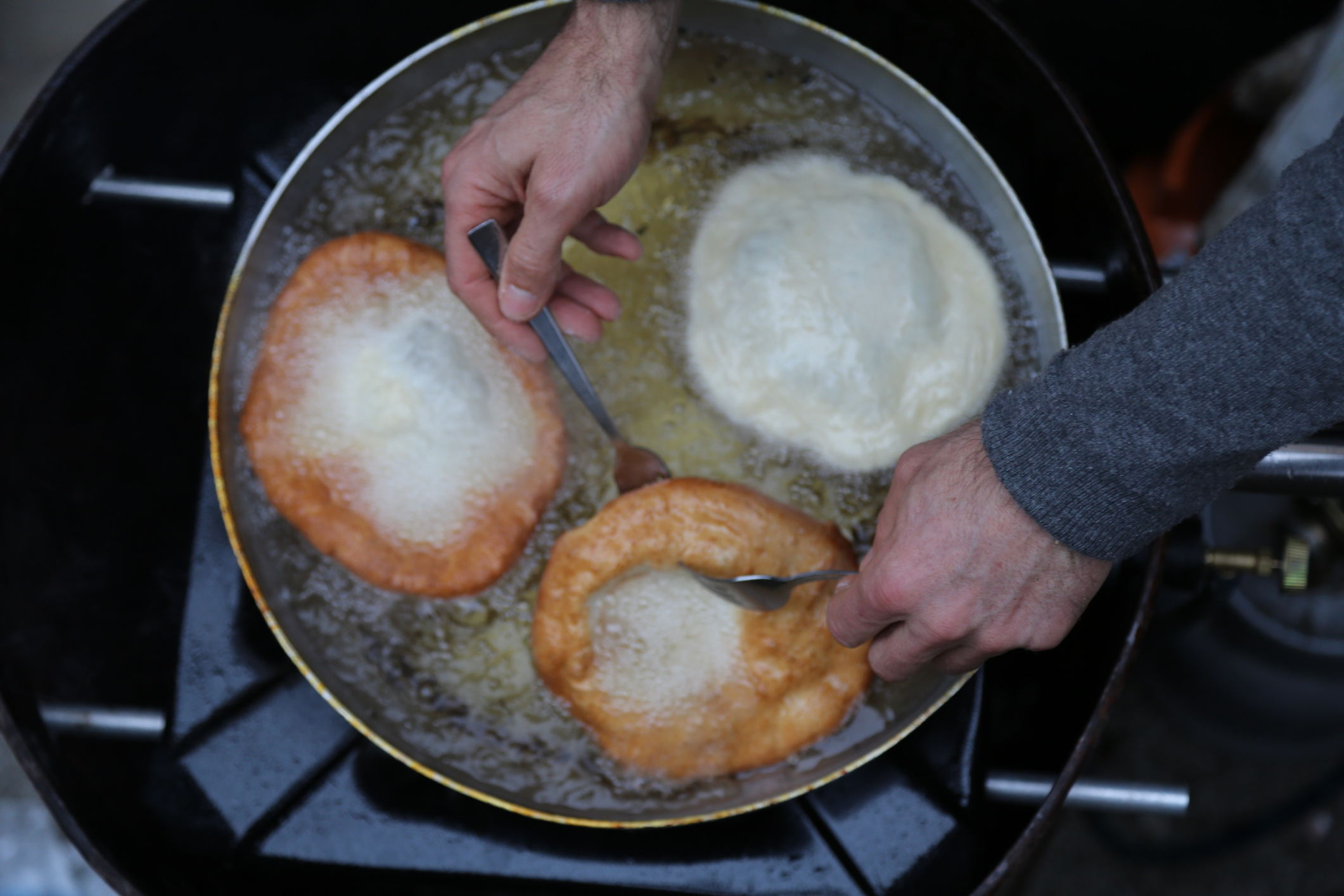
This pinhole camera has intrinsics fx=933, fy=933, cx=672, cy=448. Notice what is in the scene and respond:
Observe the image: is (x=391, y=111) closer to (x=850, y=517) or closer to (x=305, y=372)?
(x=305, y=372)

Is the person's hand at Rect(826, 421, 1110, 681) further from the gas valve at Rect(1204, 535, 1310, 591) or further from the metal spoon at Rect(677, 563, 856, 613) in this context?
the gas valve at Rect(1204, 535, 1310, 591)

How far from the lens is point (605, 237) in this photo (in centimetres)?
93

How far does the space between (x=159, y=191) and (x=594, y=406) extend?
525 mm

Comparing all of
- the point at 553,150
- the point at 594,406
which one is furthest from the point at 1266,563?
the point at 553,150

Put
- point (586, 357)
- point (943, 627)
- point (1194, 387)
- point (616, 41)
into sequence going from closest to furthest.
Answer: point (1194, 387) → point (943, 627) → point (616, 41) → point (586, 357)

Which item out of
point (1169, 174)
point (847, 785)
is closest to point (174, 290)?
point (847, 785)

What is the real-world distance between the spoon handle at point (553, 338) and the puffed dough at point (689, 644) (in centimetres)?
10

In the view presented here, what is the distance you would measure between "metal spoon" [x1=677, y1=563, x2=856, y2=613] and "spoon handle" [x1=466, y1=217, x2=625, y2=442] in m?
0.17

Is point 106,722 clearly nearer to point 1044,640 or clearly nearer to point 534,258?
point 534,258

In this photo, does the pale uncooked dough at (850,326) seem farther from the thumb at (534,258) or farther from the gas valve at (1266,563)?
the gas valve at (1266,563)

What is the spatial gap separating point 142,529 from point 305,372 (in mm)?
264

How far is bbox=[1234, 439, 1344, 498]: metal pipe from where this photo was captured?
0.78 metres

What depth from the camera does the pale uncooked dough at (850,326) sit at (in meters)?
0.92

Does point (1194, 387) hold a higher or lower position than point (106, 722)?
higher
